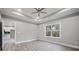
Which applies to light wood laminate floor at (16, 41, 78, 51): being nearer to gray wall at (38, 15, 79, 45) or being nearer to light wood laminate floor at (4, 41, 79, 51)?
light wood laminate floor at (4, 41, 79, 51)

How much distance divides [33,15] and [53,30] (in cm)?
67

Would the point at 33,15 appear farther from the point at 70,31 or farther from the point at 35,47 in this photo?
the point at 70,31

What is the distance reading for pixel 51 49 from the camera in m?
1.77

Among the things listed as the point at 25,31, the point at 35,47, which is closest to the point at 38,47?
the point at 35,47

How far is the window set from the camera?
1.79 metres

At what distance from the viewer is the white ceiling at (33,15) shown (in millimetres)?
1676

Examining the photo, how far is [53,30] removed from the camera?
1.85 metres

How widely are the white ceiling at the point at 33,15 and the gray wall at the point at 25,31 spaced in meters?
0.13

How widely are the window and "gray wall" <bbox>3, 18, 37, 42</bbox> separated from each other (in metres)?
0.33

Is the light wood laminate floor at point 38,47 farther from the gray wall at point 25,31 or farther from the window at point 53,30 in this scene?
the window at point 53,30

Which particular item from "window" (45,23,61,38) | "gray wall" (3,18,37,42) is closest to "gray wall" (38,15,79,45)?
"window" (45,23,61,38)

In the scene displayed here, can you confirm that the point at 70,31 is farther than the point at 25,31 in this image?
No

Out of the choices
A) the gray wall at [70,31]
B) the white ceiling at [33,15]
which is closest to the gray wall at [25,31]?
the white ceiling at [33,15]
